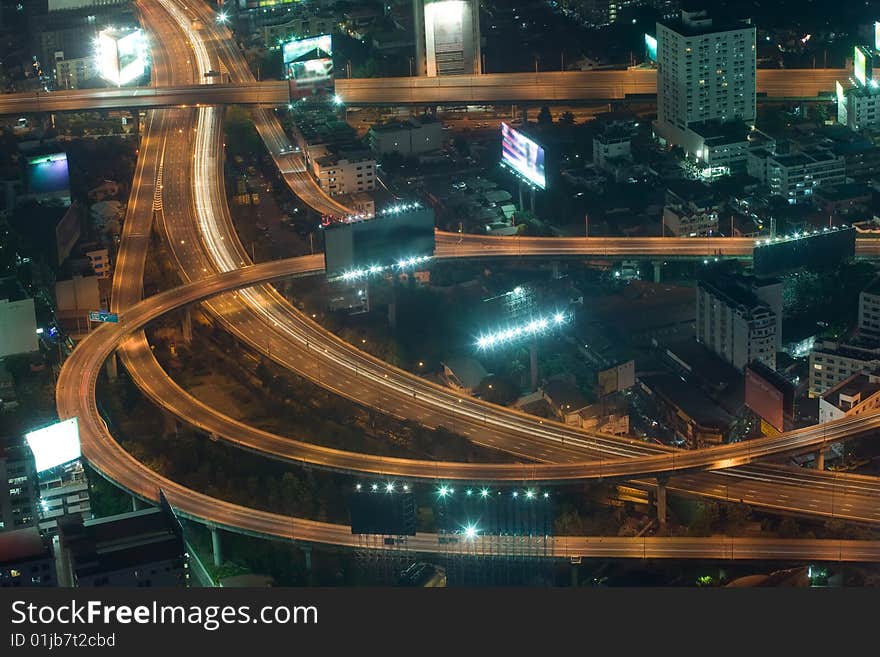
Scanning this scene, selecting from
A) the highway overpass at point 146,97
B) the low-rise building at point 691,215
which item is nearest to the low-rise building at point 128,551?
the low-rise building at point 691,215

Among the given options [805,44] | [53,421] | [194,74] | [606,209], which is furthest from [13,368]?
[805,44]

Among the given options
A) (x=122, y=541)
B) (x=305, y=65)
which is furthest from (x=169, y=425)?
(x=305, y=65)

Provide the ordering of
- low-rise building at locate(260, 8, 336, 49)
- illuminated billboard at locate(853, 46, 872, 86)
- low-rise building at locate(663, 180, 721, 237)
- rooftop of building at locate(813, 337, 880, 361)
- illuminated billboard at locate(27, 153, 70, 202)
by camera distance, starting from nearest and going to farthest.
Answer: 1. rooftop of building at locate(813, 337, 880, 361)
2. low-rise building at locate(663, 180, 721, 237)
3. illuminated billboard at locate(27, 153, 70, 202)
4. illuminated billboard at locate(853, 46, 872, 86)
5. low-rise building at locate(260, 8, 336, 49)

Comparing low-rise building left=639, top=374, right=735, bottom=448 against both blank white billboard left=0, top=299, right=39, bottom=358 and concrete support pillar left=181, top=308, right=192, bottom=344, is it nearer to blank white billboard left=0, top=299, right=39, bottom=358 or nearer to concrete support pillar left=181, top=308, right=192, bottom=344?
concrete support pillar left=181, top=308, right=192, bottom=344

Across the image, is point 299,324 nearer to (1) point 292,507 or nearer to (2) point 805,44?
(1) point 292,507

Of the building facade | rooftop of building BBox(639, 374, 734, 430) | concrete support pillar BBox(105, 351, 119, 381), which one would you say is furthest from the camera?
concrete support pillar BBox(105, 351, 119, 381)

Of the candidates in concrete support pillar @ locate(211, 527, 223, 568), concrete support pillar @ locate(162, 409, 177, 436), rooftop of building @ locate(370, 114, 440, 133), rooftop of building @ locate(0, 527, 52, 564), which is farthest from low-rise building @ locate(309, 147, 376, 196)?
rooftop of building @ locate(0, 527, 52, 564)

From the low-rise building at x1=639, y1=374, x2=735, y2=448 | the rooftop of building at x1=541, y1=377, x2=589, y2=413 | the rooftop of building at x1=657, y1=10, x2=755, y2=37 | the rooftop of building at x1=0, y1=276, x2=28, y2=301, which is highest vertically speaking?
the rooftop of building at x1=657, y1=10, x2=755, y2=37
